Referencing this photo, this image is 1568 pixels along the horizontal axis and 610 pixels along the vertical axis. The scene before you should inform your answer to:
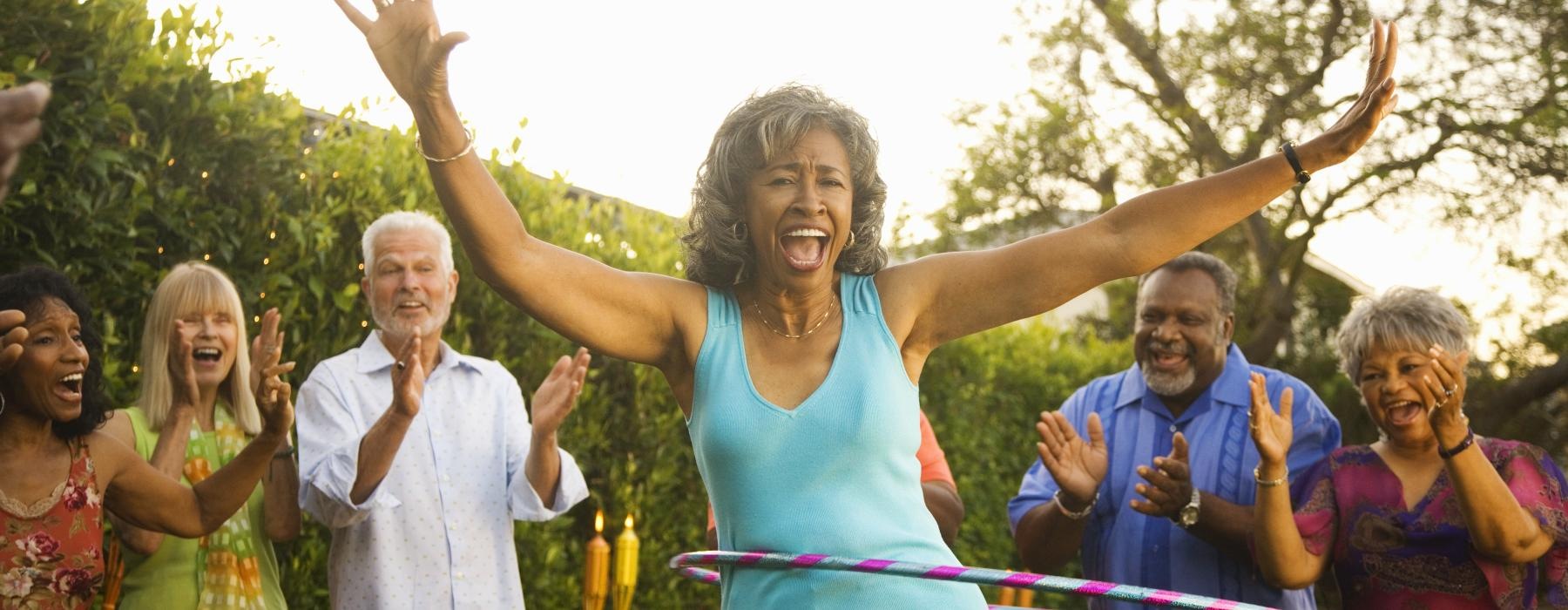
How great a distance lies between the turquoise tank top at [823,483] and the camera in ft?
8.29

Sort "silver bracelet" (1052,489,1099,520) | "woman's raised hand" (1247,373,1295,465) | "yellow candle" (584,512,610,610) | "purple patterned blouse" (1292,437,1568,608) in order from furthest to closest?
"yellow candle" (584,512,610,610) < "silver bracelet" (1052,489,1099,520) < "woman's raised hand" (1247,373,1295,465) < "purple patterned blouse" (1292,437,1568,608)

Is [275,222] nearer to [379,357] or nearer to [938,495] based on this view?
[379,357]

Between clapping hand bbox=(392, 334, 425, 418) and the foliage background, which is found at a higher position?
the foliage background

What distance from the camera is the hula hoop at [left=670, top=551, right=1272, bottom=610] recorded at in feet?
8.07

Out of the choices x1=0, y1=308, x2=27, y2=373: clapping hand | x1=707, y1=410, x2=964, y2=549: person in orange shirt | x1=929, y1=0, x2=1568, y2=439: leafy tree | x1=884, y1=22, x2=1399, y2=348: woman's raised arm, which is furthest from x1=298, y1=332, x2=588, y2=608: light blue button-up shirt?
x1=929, y1=0, x2=1568, y2=439: leafy tree

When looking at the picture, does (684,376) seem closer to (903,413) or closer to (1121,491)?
(903,413)

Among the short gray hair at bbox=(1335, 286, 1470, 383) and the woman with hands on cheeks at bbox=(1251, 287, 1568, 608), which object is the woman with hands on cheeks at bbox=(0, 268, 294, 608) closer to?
the woman with hands on cheeks at bbox=(1251, 287, 1568, 608)

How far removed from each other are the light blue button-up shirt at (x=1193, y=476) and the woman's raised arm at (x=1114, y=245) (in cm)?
183

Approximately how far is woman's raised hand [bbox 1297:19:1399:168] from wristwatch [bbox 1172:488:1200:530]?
65.9 inches

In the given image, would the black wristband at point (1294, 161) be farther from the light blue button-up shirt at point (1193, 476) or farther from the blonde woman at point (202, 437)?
the blonde woman at point (202, 437)

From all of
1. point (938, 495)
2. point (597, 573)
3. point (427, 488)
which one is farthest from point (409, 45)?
point (597, 573)

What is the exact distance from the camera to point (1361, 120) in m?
2.74

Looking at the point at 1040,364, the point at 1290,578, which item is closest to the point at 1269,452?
the point at 1290,578

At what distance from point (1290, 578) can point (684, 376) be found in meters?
2.15
